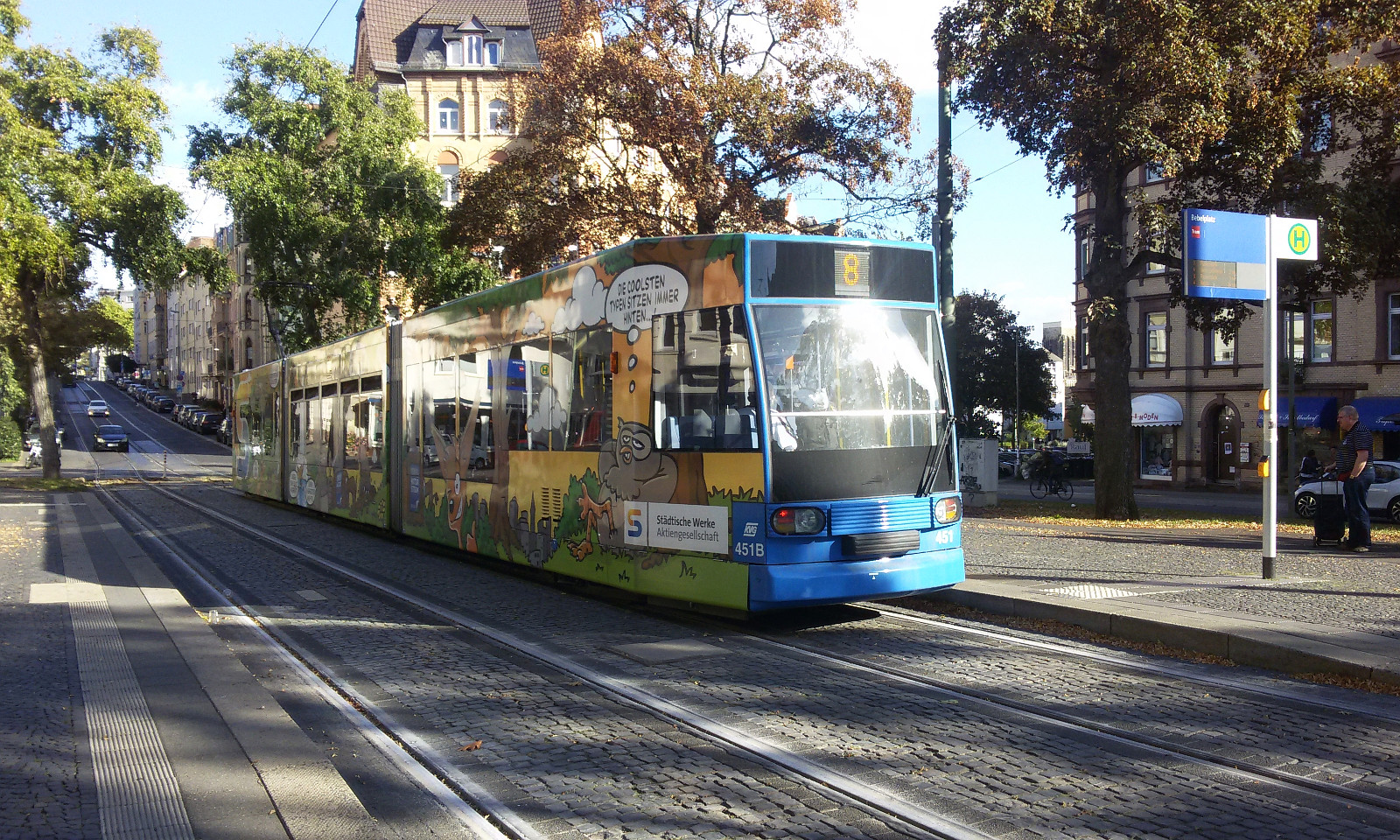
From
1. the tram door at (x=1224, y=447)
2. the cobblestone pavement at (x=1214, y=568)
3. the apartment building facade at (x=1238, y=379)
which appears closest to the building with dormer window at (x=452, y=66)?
the apartment building facade at (x=1238, y=379)

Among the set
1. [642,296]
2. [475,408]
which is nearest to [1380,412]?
[475,408]

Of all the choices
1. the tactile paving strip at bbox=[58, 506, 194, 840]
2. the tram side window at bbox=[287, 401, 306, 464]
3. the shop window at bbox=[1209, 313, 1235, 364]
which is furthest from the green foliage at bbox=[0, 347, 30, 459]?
the tactile paving strip at bbox=[58, 506, 194, 840]

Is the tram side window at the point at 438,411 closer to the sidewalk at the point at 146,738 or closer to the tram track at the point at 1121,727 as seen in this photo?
the sidewalk at the point at 146,738

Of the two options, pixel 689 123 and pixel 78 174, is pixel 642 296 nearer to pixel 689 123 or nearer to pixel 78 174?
pixel 689 123

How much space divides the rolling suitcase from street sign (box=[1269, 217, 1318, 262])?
4928 mm

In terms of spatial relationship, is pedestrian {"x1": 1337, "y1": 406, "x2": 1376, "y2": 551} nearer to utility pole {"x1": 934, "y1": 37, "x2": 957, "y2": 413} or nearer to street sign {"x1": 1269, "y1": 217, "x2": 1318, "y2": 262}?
street sign {"x1": 1269, "y1": 217, "x2": 1318, "y2": 262}

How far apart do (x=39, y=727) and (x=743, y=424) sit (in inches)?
181

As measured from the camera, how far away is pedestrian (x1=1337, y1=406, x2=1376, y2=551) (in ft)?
42.4

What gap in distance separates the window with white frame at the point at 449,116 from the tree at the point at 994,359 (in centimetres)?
2674

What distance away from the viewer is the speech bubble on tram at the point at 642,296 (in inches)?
343

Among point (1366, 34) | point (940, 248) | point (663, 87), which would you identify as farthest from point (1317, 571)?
point (663, 87)

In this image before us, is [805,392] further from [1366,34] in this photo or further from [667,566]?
[1366,34]

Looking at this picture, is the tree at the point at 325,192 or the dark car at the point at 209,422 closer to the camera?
the tree at the point at 325,192

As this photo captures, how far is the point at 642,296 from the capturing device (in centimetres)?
906
